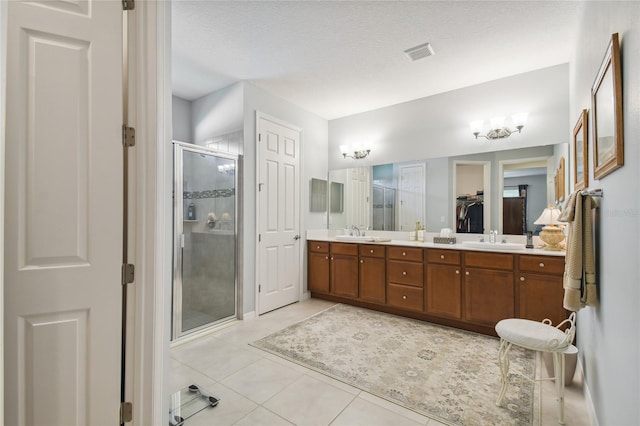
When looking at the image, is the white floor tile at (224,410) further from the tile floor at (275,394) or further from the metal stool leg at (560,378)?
the metal stool leg at (560,378)

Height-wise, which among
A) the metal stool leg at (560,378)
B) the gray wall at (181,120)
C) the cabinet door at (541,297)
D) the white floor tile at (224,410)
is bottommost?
the white floor tile at (224,410)

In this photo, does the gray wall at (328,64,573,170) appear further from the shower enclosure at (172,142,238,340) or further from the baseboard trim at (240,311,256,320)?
the baseboard trim at (240,311,256,320)

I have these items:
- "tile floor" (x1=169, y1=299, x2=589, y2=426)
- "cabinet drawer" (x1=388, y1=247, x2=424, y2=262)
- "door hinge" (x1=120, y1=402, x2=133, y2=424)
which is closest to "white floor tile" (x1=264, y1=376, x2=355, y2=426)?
"tile floor" (x1=169, y1=299, x2=589, y2=426)

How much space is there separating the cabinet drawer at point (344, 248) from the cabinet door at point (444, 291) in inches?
37.9

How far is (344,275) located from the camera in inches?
159

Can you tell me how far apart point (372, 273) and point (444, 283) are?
2.84 ft

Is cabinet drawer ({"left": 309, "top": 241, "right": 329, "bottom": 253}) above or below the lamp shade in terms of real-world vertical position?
below

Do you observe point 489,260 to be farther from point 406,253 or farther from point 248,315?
point 248,315

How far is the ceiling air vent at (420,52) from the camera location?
2.78 m

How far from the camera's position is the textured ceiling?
7.57ft

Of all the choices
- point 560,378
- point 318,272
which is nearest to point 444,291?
point 560,378

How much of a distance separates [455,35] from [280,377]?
3.15 metres

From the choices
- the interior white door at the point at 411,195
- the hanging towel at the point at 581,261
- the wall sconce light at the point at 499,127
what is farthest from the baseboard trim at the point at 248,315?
the wall sconce light at the point at 499,127

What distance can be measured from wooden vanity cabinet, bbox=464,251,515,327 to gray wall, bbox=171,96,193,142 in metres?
3.81
